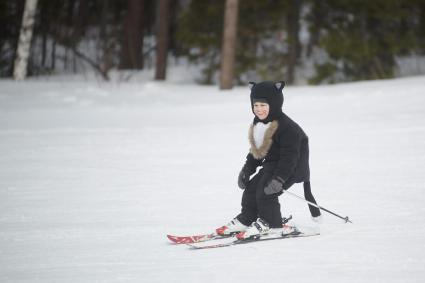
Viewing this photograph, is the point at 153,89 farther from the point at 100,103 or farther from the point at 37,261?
the point at 37,261

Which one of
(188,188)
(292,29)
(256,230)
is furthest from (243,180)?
(292,29)

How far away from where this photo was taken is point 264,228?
5.33 m

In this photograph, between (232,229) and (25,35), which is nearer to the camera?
(232,229)

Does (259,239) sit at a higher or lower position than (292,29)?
lower

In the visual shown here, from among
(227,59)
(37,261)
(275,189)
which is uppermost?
(227,59)

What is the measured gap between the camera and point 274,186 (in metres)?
5.08

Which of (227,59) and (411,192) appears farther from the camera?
(227,59)

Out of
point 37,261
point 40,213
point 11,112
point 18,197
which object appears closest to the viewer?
point 37,261

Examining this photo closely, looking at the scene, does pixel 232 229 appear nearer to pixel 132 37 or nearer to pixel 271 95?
pixel 271 95

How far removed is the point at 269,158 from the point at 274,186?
14.3 inches

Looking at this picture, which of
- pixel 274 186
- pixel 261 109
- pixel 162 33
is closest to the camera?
pixel 274 186

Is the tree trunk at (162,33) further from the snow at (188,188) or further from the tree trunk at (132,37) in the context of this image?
the snow at (188,188)

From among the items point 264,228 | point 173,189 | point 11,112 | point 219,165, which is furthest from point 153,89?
point 264,228

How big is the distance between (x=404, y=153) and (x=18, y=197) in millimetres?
5617
